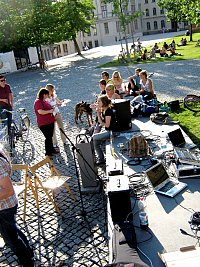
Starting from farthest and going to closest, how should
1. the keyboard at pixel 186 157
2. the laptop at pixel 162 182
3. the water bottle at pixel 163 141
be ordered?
the water bottle at pixel 163 141 → the keyboard at pixel 186 157 → the laptop at pixel 162 182

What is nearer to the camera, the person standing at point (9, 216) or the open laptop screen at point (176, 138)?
the person standing at point (9, 216)

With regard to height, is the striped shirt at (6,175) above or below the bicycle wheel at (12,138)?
above

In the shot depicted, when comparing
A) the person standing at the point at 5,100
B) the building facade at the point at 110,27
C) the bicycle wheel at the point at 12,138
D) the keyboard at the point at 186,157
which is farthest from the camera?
the building facade at the point at 110,27

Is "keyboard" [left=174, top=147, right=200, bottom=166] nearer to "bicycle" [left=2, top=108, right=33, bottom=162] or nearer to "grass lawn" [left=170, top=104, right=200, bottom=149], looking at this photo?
"grass lawn" [left=170, top=104, right=200, bottom=149]

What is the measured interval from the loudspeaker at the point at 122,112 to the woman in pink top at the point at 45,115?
5.55ft

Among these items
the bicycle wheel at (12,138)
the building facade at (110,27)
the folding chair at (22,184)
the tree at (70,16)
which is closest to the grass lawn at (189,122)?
the folding chair at (22,184)

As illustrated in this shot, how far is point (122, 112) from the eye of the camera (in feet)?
27.8

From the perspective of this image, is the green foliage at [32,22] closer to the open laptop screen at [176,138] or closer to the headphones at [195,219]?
the open laptop screen at [176,138]

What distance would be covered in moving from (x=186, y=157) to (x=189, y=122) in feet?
14.0

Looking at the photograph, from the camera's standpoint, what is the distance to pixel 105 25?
80625mm

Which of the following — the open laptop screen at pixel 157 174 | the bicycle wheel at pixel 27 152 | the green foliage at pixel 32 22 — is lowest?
the bicycle wheel at pixel 27 152

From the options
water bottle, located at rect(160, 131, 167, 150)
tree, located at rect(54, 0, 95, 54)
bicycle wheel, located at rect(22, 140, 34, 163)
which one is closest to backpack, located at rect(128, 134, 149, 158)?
water bottle, located at rect(160, 131, 167, 150)

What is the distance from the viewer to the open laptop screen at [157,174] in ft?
17.7

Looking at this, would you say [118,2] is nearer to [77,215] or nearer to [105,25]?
[77,215]
